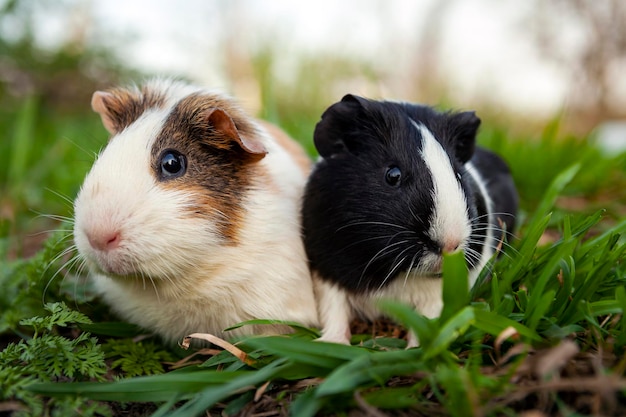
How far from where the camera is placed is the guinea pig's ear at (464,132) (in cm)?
257

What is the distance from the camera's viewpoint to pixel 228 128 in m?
2.32

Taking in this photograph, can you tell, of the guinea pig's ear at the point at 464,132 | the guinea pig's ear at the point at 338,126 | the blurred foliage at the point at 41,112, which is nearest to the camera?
the guinea pig's ear at the point at 338,126

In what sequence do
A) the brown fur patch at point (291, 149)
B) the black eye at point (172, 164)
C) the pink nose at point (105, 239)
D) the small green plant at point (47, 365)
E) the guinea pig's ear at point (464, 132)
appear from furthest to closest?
the brown fur patch at point (291, 149)
the guinea pig's ear at point (464, 132)
the black eye at point (172, 164)
the pink nose at point (105, 239)
the small green plant at point (47, 365)

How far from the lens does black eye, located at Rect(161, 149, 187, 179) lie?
2.25 metres

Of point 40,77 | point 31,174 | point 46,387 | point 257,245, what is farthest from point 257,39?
point 46,387

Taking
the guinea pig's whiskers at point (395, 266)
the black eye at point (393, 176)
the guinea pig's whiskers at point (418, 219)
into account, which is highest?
the black eye at point (393, 176)

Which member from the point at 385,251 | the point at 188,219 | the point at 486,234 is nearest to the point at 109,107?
the point at 188,219

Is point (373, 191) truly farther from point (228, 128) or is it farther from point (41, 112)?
point (41, 112)

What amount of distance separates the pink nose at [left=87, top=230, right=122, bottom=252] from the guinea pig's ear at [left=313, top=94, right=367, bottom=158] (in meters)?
1.00

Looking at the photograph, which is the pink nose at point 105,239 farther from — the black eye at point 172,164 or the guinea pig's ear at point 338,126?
the guinea pig's ear at point 338,126

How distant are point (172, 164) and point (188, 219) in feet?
0.89

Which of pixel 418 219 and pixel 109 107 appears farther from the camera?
pixel 109 107

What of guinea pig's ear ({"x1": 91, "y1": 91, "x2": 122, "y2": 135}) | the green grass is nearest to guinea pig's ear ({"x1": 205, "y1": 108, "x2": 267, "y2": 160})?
guinea pig's ear ({"x1": 91, "y1": 91, "x2": 122, "y2": 135})

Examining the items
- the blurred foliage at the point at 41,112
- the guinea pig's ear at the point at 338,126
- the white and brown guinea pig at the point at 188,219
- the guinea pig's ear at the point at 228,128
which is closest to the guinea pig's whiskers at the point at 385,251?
the white and brown guinea pig at the point at 188,219
